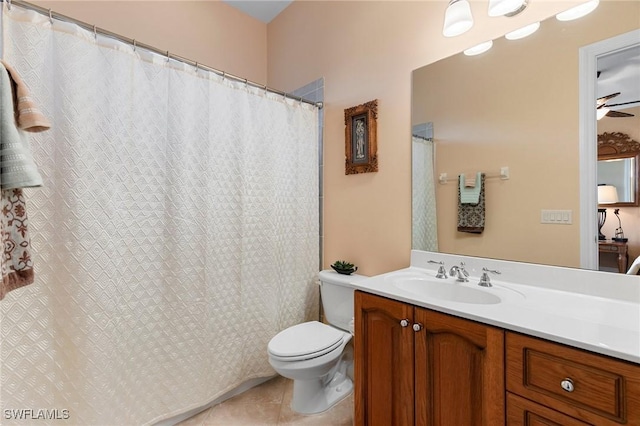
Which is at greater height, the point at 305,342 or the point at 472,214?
the point at 472,214

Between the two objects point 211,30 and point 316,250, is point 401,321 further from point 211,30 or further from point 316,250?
point 211,30

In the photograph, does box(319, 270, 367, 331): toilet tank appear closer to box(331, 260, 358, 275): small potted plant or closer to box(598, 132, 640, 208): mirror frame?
box(331, 260, 358, 275): small potted plant

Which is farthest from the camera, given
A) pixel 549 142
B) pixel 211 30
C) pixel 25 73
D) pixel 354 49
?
pixel 211 30

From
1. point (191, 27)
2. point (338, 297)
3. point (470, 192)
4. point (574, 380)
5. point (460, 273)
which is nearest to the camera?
point (574, 380)

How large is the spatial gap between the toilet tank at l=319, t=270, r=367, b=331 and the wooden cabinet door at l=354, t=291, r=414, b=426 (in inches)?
19.1

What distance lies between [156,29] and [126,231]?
5.24ft

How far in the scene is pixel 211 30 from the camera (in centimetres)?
236

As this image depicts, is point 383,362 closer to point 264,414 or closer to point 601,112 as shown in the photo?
point 264,414

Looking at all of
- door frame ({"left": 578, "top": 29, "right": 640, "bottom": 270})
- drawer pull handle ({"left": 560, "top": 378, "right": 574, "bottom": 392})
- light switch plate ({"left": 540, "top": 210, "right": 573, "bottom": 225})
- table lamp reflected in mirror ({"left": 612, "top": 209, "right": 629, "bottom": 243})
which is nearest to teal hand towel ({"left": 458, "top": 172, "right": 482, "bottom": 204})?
light switch plate ({"left": 540, "top": 210, "right": 573, "bottom": 225})

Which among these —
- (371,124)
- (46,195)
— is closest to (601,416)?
(371,124)

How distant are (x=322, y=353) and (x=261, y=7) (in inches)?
107

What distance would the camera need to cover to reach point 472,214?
1.46 metres

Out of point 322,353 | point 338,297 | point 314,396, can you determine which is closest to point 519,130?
point 338,297

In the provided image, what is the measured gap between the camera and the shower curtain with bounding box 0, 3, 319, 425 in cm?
116
